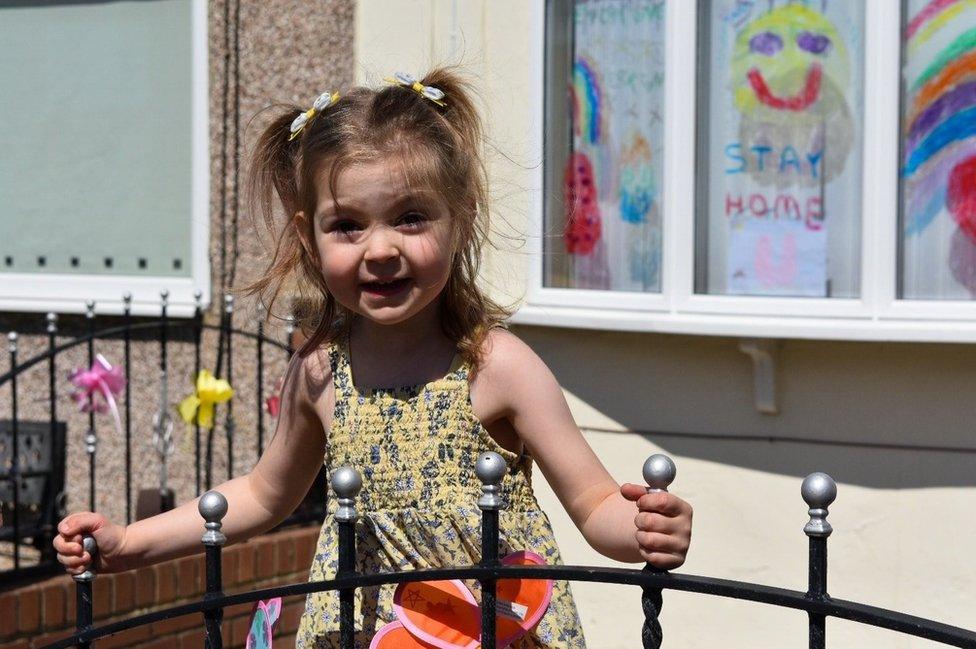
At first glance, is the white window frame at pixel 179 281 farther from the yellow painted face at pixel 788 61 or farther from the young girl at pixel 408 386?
the young girl at pixel 408 386

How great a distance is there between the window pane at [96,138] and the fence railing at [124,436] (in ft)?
1.25

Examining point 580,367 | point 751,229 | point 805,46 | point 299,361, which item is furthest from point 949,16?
point 299,361

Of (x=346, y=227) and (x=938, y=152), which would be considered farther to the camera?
(x=938, y=152)

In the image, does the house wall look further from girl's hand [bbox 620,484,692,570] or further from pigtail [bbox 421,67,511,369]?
girl's hand [bbox 620,484,692,570]

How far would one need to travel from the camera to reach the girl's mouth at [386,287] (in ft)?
7.00

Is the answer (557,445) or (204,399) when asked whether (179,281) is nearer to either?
(204,399)

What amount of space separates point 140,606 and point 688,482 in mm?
1803

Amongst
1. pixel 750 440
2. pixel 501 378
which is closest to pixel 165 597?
pixel 750 440

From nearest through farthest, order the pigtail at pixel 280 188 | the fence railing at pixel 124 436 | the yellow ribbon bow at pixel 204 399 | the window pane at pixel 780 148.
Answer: the pigtail at pixel 280 188 < the window pane at pixel 780 148 < the fence railing at pixel 124 436 < the yellow ribbon bow at pixel 204 399

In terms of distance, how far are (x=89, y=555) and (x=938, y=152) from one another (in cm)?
278

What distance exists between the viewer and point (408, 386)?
223 centimetres

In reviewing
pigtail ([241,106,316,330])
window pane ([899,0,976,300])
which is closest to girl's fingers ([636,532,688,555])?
pigtail ([241,106,316,330])

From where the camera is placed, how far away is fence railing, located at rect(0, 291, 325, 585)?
188 inches

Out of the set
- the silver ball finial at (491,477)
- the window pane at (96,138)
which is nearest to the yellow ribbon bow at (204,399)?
the window pane at (96,138)
